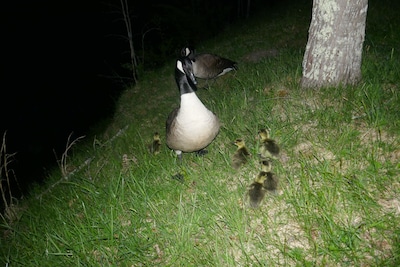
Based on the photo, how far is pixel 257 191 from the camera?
3271 millimetres

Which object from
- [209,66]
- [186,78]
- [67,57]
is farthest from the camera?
[67,57]

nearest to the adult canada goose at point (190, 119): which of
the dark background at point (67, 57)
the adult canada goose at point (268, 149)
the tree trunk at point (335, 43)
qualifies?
the adult canada goose at point (268, 149)

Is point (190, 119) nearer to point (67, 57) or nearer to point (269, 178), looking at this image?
point (269, 178)

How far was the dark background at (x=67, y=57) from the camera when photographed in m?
13.5

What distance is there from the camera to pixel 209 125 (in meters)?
4.00

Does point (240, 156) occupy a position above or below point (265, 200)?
above

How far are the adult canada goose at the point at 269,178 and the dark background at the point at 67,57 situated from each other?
361 inches

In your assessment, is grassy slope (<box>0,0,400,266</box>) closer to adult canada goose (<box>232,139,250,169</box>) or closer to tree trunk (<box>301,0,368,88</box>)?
adult canada goose (<box>232,139,250,169</box>)

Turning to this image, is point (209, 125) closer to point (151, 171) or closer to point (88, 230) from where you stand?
point (151, 171)

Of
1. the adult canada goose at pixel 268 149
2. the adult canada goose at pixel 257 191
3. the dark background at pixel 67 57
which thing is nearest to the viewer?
the adult canada goose at pixel 257 191

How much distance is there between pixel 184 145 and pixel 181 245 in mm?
1434

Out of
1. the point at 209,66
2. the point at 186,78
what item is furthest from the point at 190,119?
the point at 209,66

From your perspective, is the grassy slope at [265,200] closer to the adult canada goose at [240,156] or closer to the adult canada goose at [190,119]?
the adult canada goose at [240,156]

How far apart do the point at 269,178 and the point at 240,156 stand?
63 centimetres
